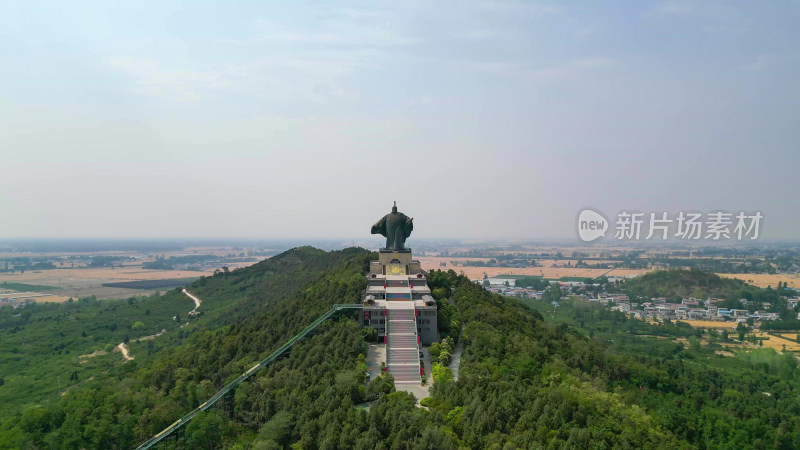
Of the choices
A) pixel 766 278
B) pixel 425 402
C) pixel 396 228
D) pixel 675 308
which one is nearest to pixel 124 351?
pixel 396 228

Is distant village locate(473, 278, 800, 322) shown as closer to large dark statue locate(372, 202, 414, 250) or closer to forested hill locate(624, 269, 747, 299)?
forested hill locate(624, 269, 747, 299)

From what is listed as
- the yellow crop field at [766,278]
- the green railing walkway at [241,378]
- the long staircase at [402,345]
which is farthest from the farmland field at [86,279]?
the yellow crop field at [766,278]

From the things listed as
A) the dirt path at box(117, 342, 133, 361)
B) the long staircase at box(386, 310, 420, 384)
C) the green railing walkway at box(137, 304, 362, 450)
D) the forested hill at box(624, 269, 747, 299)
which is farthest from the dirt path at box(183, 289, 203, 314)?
the forested hill at box(624, 269, 747, 299)

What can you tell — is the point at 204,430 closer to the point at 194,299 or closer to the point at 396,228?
the point at 396,228

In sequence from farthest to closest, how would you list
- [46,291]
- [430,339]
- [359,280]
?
[46,291], [359,280], [430,339]

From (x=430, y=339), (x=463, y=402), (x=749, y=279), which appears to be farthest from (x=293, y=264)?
(x=749, y=279)

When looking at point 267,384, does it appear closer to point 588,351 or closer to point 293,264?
point 588,351
